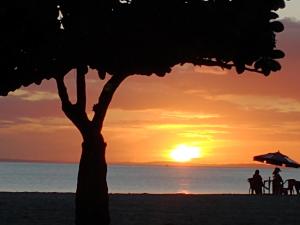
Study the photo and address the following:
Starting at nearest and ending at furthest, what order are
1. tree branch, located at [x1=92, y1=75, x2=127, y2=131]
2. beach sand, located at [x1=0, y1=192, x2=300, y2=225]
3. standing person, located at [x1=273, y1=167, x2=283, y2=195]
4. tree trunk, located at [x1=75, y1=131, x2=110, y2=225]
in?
1. tree trunk, located at [x1=75, y1=131, x2=110, y2=225]
2. tree branch, located at [x1=92, y1=75, x2=127, y2=131]
3. beach sand, located at [x1=0, y1=192, x2=300, y2=225]
4. standing person, located at [x1=273, y1=167, x2=283, y2=195]

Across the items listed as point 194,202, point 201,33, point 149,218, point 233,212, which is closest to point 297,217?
point 233,212

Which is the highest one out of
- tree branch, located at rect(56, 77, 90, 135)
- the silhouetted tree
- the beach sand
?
the silhouetted tree

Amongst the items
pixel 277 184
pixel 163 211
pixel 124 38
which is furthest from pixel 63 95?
pixel 277 184

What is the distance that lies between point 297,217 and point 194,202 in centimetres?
803

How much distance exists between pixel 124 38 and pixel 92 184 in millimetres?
4475

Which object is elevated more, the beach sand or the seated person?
the seated person

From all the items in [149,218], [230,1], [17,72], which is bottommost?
[149,218]

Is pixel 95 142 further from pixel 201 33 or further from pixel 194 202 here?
pixel 194 202

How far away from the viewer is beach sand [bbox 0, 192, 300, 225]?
24875mm

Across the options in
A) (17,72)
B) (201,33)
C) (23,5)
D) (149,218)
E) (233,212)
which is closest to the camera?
(23,5)

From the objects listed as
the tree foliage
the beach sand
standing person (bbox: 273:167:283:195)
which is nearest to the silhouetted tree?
the tree foliage

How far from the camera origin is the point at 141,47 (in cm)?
1964

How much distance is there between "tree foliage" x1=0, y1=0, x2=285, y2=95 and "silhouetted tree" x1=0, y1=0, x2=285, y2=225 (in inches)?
0.9

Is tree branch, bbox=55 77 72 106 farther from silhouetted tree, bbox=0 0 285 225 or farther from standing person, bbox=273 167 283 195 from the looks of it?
standing person, bbox=273 167 283 195
